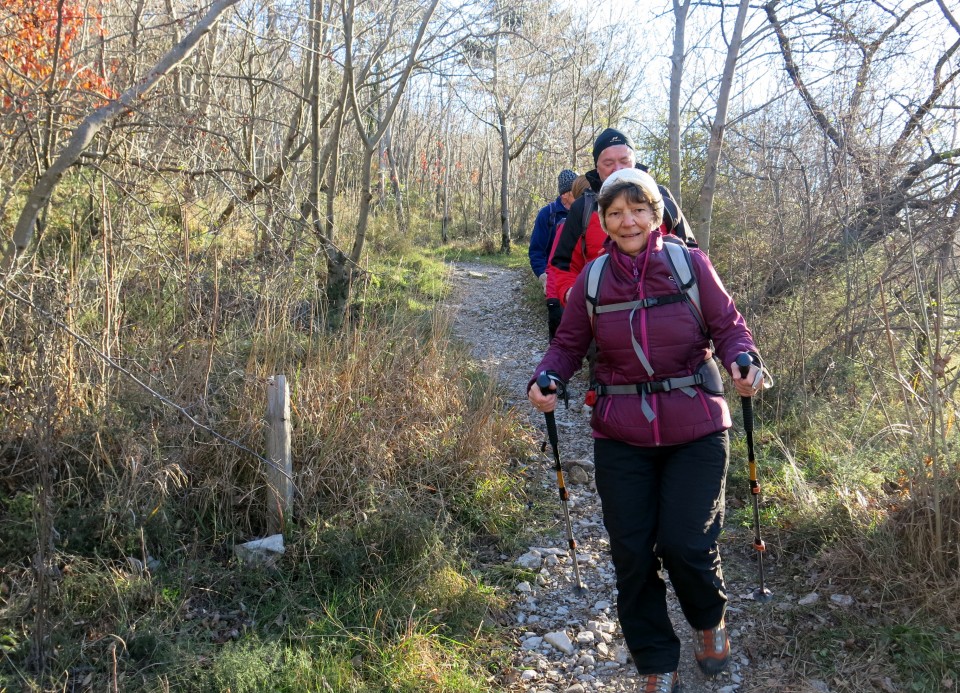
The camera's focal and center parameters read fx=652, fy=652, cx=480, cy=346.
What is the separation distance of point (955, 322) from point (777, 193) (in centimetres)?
207

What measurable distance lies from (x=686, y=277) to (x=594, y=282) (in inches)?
14.4

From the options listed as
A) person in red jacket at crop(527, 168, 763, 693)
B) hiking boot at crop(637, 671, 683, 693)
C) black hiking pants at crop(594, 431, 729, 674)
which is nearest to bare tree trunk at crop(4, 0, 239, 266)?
person in red jacket at crop(527, 168, 763, 693)

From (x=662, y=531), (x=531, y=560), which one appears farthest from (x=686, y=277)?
(x=531, y=560)

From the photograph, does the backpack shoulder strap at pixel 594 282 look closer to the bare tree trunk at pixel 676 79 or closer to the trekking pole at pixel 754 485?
the trekking pole at pixel 754 485

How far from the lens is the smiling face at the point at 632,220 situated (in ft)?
8.75

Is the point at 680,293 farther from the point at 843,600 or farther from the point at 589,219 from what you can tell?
the point at 589,219

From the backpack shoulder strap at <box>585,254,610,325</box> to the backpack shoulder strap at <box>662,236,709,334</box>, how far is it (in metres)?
0.27

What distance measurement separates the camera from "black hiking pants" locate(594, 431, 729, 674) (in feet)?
8.21

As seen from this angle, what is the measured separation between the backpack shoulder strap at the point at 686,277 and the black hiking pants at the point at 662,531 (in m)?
0.49

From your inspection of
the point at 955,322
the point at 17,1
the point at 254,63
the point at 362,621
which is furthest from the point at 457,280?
the point at 362,621

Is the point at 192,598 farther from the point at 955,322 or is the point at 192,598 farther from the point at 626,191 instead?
the point at 955,322

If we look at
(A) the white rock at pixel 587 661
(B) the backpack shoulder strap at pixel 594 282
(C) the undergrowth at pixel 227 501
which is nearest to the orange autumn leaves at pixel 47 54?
(C) the undergrowth at pixel 227 501

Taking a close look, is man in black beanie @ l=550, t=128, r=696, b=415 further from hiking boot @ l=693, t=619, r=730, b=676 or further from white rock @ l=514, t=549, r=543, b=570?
hiking boot @ l=693, t=619, r=730, b=676

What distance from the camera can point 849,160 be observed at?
16.7 ft
